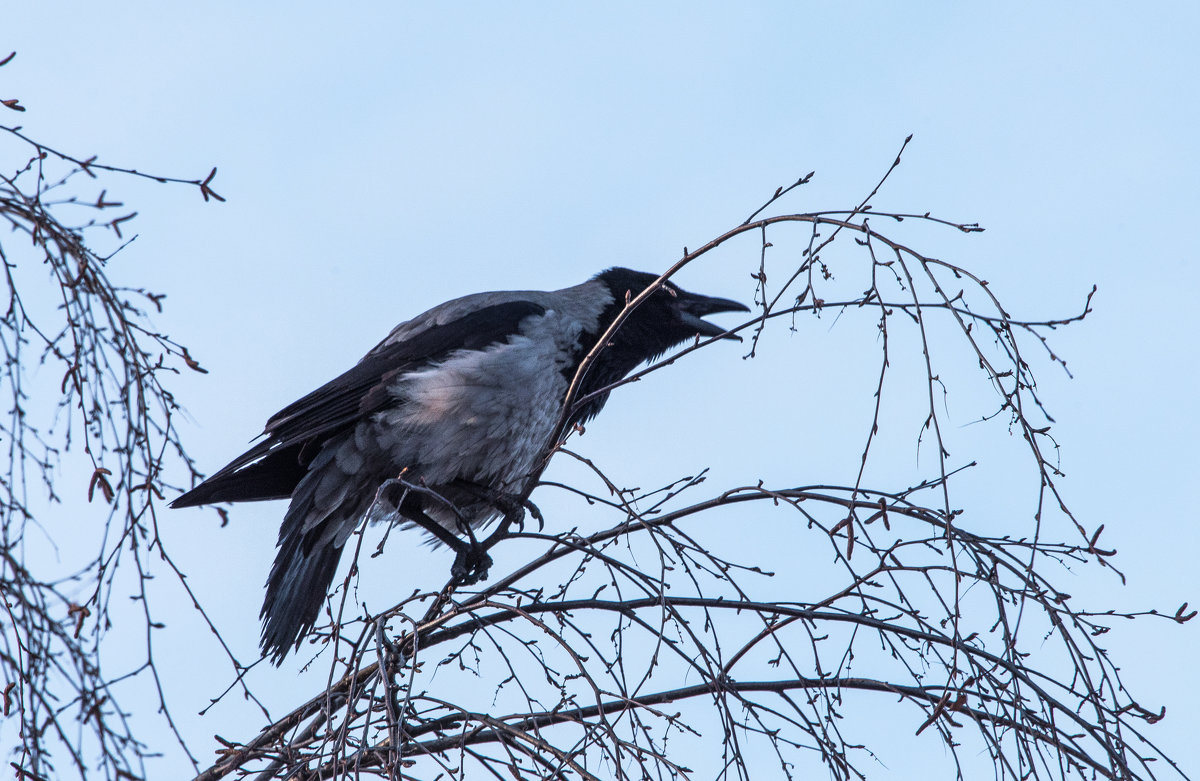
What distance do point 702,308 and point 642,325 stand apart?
50 centimetres

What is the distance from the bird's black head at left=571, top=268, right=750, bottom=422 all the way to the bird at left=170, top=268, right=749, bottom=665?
0.43 m

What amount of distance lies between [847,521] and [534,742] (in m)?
1.10

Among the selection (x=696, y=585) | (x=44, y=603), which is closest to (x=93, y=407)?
(x=44, y=603)

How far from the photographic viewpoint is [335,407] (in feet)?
18.9

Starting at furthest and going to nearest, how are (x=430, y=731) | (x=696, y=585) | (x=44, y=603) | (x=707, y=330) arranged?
(x=707, y=330) → (x=430, y=731) → (x=696, y=585) → (x=44, y=603)

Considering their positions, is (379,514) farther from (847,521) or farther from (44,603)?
(847,521)

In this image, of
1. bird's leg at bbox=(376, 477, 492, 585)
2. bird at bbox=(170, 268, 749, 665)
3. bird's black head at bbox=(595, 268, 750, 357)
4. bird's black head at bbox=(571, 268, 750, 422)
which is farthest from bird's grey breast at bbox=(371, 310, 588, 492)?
bird's black head at bbox=(595, 268, 750, 357)

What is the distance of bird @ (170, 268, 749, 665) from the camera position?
18.7 feet

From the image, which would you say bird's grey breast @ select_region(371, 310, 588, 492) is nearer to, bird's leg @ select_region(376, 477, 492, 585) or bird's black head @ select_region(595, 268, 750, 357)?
bird's leg @ select_region(376, 477, 492, 585)

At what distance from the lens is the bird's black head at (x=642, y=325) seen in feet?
21.5

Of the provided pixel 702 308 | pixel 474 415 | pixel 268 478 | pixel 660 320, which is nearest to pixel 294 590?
pixel 268 478

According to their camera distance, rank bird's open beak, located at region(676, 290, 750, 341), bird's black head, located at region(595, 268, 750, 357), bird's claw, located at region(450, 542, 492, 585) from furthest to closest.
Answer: bird's open beak, located at region(676, 290, 750, 341) < bird's black head, located at region(595, 268, 750, 357) < bird's claw, located at region(450, 542, 492, 585)

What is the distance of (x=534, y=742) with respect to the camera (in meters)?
3.22

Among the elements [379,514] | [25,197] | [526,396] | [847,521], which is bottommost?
[847,521]
